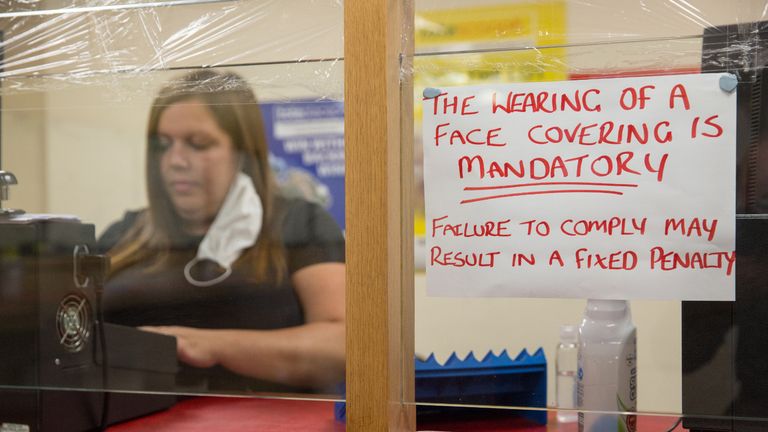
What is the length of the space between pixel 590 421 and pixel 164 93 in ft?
2.56

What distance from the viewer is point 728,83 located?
798 mm

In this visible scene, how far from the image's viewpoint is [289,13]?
104 centimetres

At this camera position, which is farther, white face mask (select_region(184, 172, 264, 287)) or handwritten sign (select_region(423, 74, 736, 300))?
white face mask (select_region(184, 172, 264, 287))

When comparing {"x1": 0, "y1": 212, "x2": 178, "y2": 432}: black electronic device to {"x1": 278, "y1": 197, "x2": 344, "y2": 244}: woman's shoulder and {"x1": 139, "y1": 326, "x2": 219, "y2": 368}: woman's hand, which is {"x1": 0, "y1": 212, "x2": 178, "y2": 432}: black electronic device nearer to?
{"x1": 139, "y1": 326, "x2": 219, "y2": 368}: woman's hand

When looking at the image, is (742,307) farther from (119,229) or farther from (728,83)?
(119,229)

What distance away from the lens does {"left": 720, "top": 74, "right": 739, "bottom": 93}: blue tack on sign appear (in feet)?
2.62

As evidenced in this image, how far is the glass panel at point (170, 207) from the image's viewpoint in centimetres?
106

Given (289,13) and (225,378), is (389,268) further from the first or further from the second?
(225,378)

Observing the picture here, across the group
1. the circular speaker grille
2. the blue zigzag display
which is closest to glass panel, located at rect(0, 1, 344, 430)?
the circular speaker grille

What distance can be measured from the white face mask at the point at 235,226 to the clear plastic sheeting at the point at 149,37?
1.08 meters

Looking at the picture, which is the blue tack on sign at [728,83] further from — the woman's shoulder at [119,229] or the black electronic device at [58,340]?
the woman's shoulder at [119,229]

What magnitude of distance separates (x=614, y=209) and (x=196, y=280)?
1457 mm

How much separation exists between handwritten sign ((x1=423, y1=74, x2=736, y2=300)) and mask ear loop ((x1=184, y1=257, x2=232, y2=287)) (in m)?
1.28

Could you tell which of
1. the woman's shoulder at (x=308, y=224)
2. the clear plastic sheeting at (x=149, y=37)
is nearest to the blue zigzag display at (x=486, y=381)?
the clear plastic sheeting at (x=149, y=37)
